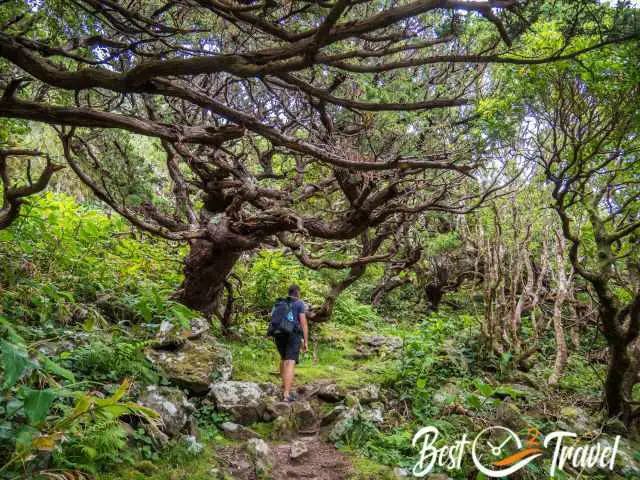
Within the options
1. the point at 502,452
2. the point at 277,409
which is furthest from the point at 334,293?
the point at 502,452

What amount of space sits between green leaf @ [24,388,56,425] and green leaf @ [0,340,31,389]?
0.16 metres

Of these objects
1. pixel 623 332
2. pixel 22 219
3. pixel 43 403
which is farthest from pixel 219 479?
pixel 623 332

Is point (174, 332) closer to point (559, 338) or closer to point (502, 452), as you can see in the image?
point (502, 452)

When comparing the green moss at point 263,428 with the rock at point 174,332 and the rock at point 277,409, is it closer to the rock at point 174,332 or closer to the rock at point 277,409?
the rock at point 277,409

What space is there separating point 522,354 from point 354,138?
5287 millimetres

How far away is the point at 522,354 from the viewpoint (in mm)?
8914

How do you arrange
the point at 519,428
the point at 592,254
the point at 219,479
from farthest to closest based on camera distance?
the point at 592,254
the point at 519,428
the point at 219,479

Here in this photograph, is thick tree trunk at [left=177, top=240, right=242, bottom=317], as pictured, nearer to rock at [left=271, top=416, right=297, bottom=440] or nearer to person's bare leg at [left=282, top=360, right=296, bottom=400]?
person's bare leg at [left=282, top=360, right=296, bottom=400]

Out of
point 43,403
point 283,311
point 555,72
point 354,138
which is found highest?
point 555,72

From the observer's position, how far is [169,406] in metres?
4.66

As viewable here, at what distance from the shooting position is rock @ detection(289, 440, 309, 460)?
5359 mm

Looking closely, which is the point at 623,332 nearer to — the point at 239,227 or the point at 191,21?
the point at 239,227

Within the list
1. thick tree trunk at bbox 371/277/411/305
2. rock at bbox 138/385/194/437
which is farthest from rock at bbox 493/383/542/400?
thick tree trunk at bbox 371/277/411/305

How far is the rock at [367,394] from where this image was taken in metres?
7.18
